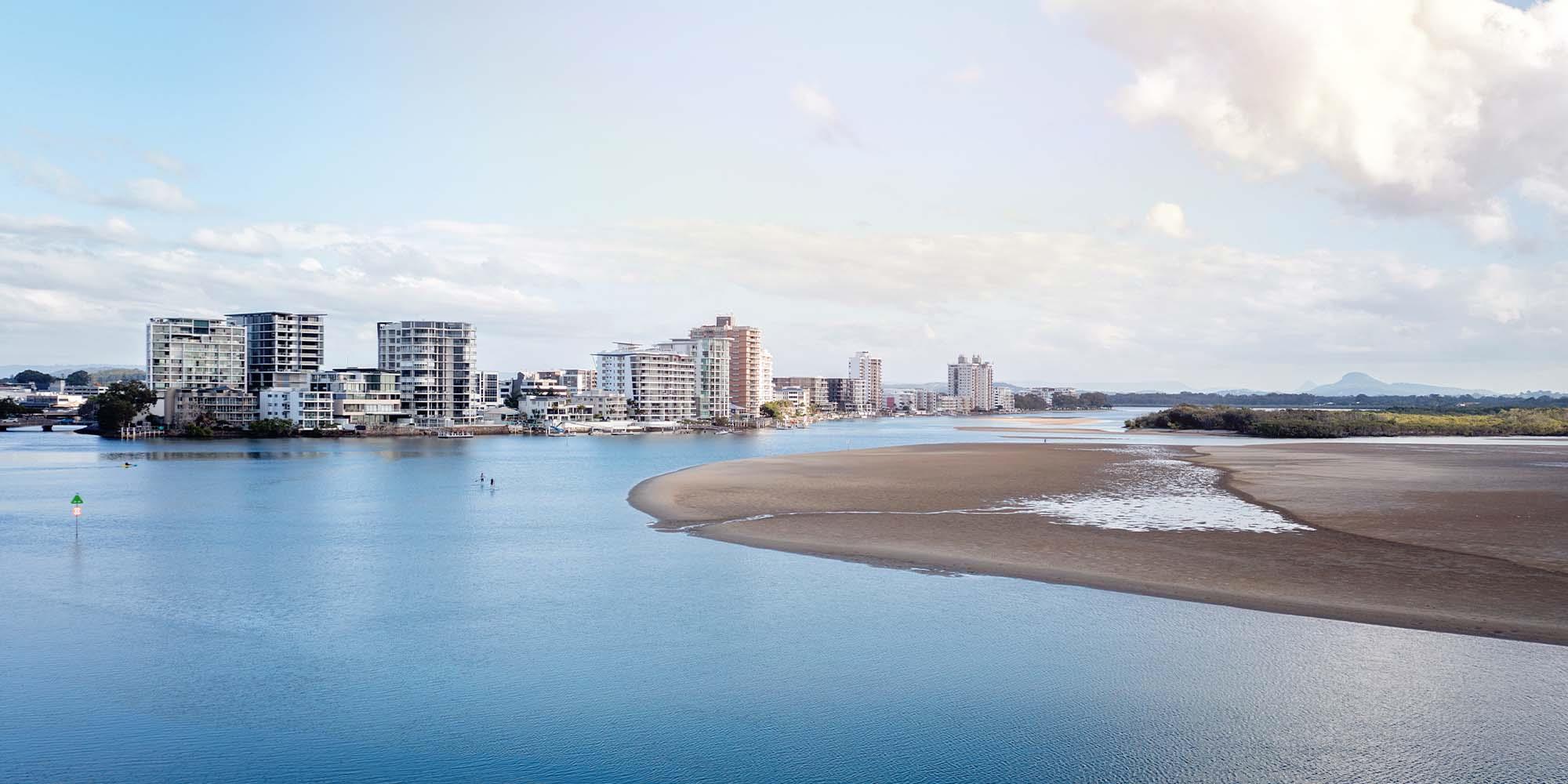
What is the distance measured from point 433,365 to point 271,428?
18505 mm

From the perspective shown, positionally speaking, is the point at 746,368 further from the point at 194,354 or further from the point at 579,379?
the point at 194,354

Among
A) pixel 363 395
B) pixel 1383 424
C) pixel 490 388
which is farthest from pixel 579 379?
pixel 1383 424

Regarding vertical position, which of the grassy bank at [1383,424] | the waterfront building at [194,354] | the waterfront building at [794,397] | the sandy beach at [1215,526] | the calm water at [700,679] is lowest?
the calm water at [700,679]

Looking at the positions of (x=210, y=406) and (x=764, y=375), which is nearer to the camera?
(x=210, y=406)

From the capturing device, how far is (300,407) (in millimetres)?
95938

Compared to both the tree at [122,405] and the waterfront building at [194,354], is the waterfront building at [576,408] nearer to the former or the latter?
the waterfront building at [194,354]

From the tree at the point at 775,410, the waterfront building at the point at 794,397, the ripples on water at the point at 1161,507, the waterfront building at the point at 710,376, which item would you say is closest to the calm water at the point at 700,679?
the ripples on water at the point at 1161,507

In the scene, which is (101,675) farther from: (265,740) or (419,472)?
(419,472)

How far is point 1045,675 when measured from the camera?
526 inches

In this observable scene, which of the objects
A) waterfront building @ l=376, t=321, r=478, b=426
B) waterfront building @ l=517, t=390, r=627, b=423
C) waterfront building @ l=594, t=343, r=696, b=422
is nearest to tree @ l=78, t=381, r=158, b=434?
waterfront building @ l=376, t=321, r=478, b=426

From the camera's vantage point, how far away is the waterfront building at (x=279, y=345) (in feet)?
355

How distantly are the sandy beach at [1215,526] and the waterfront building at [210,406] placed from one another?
2744 inches

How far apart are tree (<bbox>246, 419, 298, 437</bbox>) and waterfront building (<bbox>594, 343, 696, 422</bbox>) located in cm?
4190

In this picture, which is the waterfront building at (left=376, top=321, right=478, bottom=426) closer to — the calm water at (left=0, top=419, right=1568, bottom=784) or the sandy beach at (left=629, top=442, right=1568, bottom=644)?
the sandy beach at (left=629, top=442, right=1568, bottom=644)
